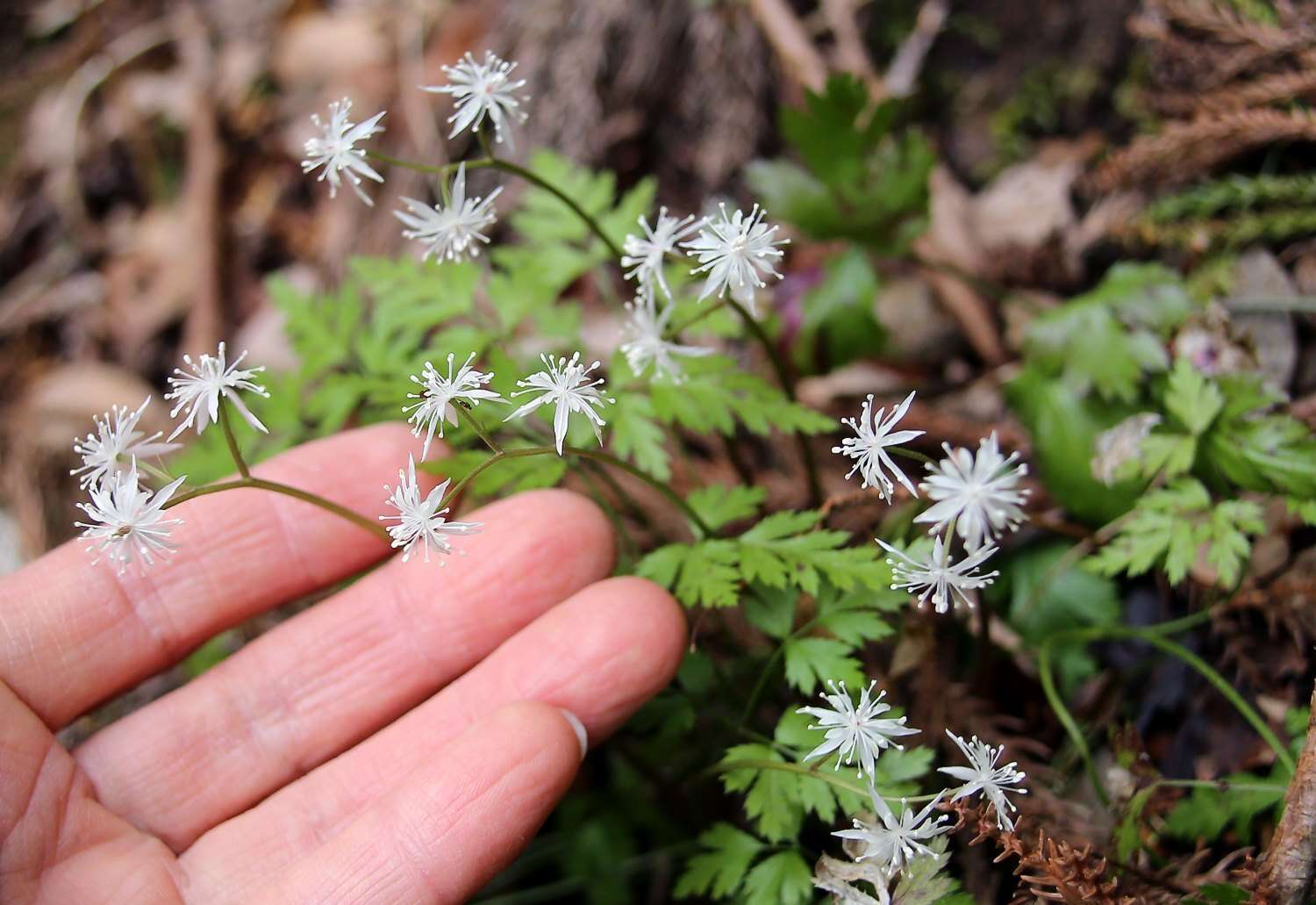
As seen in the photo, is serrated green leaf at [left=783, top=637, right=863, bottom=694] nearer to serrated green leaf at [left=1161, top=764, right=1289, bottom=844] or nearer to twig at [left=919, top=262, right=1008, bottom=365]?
serrated green leaf at [left=1161, top=764, right=1289, bottom=844]

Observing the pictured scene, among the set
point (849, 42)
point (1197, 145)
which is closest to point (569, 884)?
point (1197, 145)

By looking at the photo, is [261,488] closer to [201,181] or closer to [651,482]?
[651,482]

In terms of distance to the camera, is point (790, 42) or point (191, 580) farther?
point (790, 42)

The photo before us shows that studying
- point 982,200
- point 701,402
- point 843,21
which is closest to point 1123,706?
point 701,402

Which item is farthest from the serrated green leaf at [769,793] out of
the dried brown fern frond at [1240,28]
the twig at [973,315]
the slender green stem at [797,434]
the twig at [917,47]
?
the twig at [917,47]

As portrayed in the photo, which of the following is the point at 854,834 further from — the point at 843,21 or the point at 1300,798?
the point at 843,21

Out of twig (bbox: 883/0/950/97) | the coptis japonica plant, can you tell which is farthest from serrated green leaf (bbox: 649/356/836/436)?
twig (bbox: 883/0/950/97)
